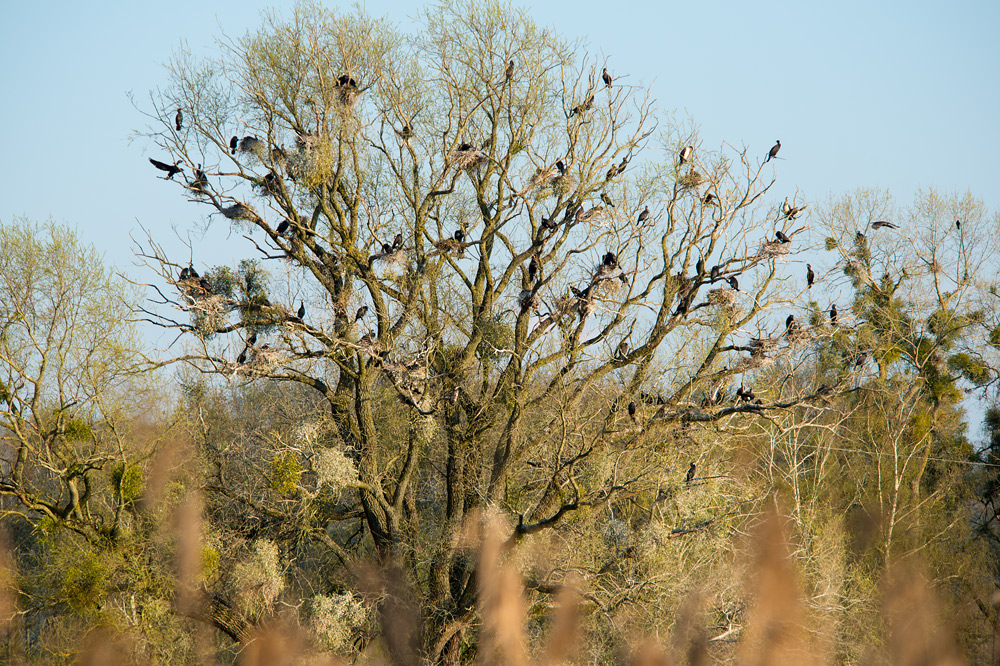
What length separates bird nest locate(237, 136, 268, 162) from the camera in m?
9.33

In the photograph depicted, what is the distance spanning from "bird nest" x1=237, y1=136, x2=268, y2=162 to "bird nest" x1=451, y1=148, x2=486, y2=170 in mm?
2092

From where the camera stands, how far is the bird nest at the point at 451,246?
9938 mm

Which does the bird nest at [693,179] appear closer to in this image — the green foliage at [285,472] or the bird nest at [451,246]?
the bird nest at [451,246]

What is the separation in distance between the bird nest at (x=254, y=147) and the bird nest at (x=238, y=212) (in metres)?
0.57

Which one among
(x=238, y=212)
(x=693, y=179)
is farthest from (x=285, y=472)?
(x=693, y=179)

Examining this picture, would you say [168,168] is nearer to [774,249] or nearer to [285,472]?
[285,472]

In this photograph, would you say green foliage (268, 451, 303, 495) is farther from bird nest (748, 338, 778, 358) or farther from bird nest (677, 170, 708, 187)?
bird nest (677, 170, 708, 187)

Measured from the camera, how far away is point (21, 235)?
12.1m

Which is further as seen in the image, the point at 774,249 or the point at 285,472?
the point at 285,472

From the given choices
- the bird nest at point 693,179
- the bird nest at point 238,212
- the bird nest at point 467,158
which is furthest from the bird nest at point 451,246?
the bird nest at point 693,179

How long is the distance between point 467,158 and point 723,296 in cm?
323

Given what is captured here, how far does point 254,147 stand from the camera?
936cm

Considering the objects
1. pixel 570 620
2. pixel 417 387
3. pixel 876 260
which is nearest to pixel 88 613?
pixel 417 387

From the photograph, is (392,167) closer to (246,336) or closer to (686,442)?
(246,336)
